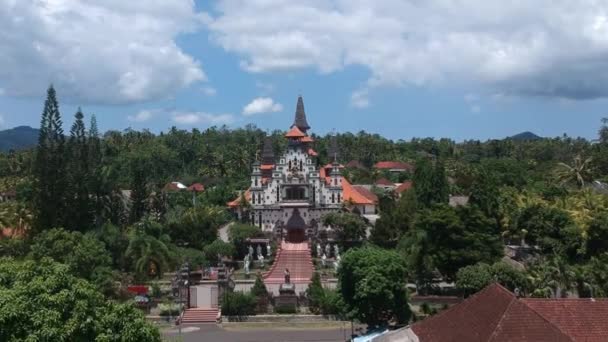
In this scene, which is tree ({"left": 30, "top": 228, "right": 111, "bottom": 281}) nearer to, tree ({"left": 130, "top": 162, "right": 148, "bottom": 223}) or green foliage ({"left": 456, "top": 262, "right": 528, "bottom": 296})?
green foliage ({"left": 456, "top": 262, "right": 528, "bottom": 296})

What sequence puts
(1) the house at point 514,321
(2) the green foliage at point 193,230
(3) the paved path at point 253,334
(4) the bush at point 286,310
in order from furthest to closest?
1. (2) the green foliage at point 193,230
2. (4) the bush at point 286,310
3. (3) the paved path at point 253,334
4. (1) the house at point 514,321

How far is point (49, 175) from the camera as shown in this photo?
4891 centimetres

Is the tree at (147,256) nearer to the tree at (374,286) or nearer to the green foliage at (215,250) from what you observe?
the green foliage at (215,250)

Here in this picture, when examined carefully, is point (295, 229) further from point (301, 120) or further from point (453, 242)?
point (453, 242)

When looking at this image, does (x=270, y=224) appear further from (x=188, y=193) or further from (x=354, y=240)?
(x=188, y=193)

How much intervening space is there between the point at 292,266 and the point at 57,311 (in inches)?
1312

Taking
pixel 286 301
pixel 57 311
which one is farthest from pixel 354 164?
pixel 57 311

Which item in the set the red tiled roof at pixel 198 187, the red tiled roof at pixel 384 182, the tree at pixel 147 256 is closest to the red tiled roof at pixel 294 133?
the tree at pixel 147 256

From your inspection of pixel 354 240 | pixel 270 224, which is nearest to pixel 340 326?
pixel 354 240

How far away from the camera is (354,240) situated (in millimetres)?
54094

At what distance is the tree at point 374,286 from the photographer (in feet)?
96.6

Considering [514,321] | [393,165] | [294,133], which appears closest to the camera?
[514,321]

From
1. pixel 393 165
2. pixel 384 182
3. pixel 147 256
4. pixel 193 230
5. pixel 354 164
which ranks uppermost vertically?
pixel 354 164

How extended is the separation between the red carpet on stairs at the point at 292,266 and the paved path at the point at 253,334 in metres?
10.6
